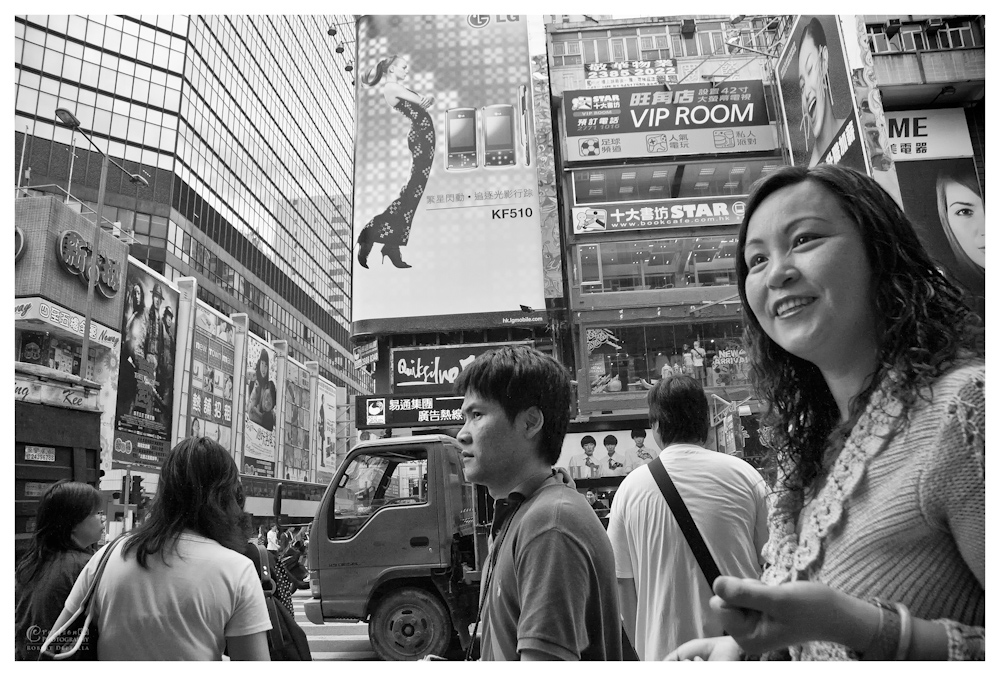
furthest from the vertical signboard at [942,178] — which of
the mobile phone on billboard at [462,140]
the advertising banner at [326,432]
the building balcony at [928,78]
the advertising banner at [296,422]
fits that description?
the advertising banner at [326,432]

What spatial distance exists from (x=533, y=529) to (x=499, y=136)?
61.5 ft

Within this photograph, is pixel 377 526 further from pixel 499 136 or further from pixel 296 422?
pixel 296 422

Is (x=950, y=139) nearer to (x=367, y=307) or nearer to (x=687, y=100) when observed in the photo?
(x=687, y=100)

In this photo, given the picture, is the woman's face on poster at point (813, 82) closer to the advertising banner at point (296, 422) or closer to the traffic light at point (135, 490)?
the traffic light at point (135, 490)

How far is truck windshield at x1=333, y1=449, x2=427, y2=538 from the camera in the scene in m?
6.11

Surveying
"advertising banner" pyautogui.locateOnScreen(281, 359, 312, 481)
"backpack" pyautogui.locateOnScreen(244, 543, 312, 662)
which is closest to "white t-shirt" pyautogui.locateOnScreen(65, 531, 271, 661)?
"backpack" pyautogui.locateOnScreen(244, 543, 312, 662)

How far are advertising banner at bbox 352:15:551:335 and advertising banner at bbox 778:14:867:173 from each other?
6827 millimetres

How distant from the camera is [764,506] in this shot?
2.30 meters

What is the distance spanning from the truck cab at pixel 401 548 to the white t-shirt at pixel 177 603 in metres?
3.73

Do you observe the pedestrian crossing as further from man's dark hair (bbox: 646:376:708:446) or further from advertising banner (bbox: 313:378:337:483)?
advertising banner (bbox: 313:378:337:483)

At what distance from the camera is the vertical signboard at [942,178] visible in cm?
1347

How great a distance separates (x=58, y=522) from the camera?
2814 millimetres

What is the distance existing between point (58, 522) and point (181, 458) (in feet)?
3.78
